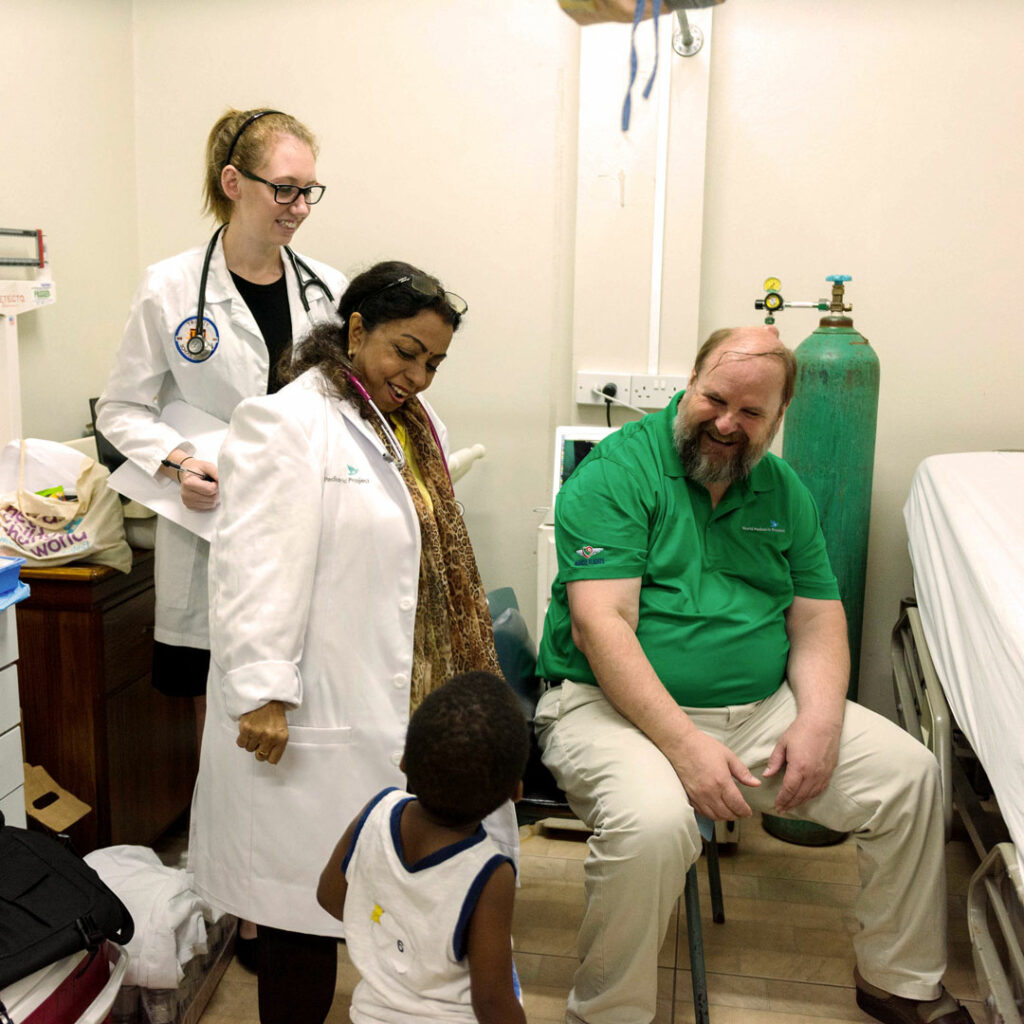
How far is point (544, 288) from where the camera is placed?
2.83 meters

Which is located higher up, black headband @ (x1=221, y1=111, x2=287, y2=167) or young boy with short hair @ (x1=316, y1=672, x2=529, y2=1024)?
black headband @ (x1=221, y1=111, x2=287, y2=167)

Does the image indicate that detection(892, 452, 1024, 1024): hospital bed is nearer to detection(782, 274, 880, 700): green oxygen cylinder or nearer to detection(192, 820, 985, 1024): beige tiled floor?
detection(782, 274, 880, 700): green oxygen cylinder

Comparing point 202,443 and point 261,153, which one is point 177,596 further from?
point 261,153

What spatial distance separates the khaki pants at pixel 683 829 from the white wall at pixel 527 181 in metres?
1.15

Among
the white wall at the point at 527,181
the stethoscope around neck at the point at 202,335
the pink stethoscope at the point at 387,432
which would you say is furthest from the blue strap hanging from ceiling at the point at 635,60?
the pink stethoscope at the point at 387,432

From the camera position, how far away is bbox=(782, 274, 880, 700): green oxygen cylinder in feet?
7.73

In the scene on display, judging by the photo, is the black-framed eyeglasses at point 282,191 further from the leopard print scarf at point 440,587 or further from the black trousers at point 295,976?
the black trousers at point 295,976

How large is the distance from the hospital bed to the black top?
4.36 ft

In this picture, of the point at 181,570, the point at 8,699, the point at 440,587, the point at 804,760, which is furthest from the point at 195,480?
the point at 804,760

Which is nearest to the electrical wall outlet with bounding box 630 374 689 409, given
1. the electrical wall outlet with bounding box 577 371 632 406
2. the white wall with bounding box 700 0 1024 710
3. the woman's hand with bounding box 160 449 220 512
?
the electrical wall outlet with bounding box 577 371 632 406

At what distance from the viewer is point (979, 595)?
174 centimetres

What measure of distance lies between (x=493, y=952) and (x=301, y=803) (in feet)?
1.46

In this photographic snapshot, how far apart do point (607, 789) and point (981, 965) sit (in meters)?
0.62

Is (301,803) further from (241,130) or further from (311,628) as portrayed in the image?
(241,130)
